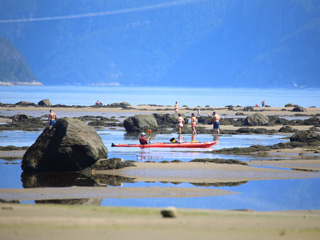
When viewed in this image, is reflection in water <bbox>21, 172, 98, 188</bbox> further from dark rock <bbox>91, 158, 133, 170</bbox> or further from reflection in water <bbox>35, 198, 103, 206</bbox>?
reflection in water <bbox>35, 198, 103, 206</bbox>

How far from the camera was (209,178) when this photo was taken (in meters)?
20.2

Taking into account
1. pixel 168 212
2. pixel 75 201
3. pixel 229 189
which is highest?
pixel 168 212

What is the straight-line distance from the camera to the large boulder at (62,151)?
20594 mm

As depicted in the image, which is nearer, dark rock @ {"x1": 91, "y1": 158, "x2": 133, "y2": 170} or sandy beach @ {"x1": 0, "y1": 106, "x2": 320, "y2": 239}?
sandy beach @ {"x1": 0, "y1": 106, "x2": 320, "y2": 239}

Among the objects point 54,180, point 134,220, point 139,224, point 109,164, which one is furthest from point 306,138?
point 139,224

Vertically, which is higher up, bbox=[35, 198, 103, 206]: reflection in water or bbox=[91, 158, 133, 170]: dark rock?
bbox=[91, 158, 133, 170]: dark rock

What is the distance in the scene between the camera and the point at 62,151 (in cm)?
2045

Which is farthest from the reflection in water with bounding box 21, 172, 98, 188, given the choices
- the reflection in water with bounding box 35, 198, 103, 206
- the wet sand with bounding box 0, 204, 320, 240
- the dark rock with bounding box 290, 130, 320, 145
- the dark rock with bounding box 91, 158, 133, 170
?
the dark rock with bounding box 290, 130, 320, 145

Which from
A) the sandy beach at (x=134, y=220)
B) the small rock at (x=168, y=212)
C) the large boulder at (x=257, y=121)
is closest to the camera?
the sandy beach at (x=134, y=220)

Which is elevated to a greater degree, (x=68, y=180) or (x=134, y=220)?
(x=134, y=220)

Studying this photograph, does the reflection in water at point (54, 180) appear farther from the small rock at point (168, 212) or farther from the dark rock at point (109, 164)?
the small rock at point (168, 212)

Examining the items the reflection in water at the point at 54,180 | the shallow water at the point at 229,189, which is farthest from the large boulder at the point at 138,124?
the reflection in water at the point at 54,180

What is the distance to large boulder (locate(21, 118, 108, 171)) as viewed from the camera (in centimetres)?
2059

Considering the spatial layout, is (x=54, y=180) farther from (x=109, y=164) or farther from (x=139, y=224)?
(x=139, y=224)
